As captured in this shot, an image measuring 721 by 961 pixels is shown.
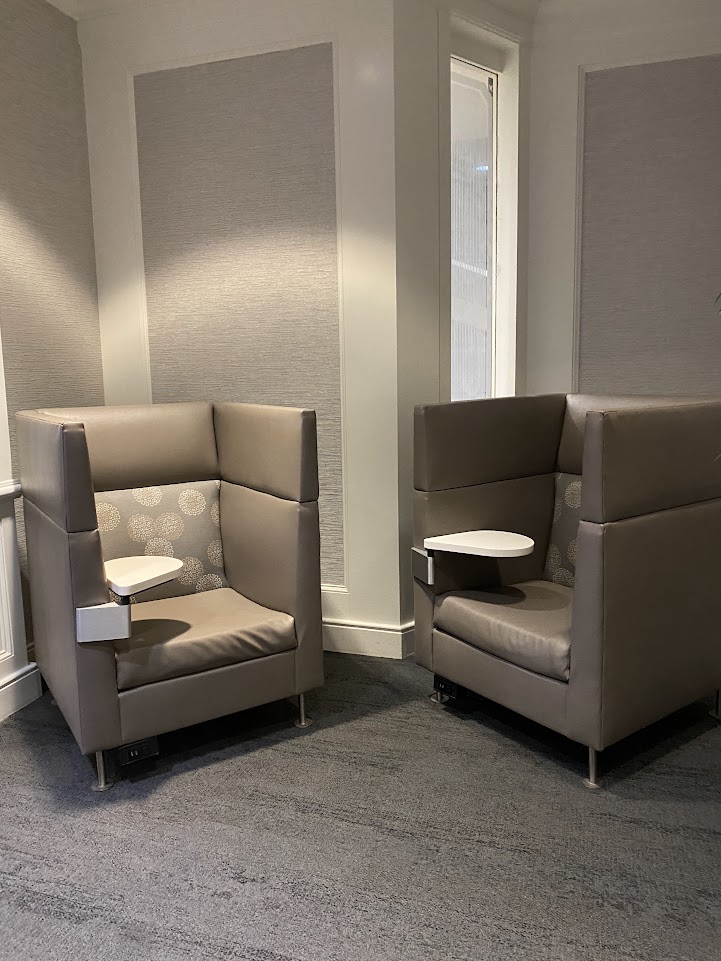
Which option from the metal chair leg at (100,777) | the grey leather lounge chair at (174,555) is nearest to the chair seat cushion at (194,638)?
the grey leather lounge chair at (174,555)

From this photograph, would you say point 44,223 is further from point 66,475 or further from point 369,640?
point 369,640

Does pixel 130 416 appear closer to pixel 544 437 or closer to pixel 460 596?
pixel 460 596

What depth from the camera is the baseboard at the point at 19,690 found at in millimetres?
2816

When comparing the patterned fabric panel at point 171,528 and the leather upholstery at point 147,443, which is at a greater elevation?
the leather upholstery at point 147,443

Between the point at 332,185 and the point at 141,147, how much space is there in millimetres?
848

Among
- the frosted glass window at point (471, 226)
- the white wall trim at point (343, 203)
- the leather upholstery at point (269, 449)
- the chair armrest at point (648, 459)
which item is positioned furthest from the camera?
the frosted glass window at point (471, 226)

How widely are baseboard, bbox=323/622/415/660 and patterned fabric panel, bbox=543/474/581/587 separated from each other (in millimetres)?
639

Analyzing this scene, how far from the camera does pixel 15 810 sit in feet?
7.35

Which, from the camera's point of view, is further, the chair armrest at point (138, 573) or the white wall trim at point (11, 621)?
the white wall trim at point (11, 621)

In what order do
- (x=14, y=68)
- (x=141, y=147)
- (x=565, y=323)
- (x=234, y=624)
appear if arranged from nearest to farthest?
(x=234, y=624), (x=14, y=68), (x=141, y=147), (x=565, y=323)

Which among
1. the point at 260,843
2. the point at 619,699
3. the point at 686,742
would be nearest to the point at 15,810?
the point at 260,843

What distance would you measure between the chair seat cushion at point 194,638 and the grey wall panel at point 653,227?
1904mm

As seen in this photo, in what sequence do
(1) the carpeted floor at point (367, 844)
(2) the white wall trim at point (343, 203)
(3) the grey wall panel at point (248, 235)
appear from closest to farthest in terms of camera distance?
(1) the carpeted floor at point (367, 844), (2) the white wall trim at point (343, 203), (3) the grey wall panel at point (248, 235)

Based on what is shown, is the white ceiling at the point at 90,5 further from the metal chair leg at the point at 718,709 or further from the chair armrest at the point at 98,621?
the metal chair leg at the point at 718,709
